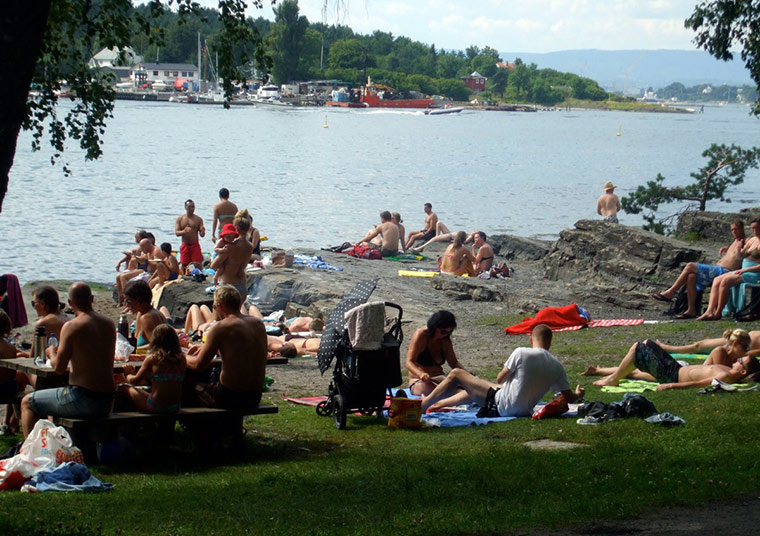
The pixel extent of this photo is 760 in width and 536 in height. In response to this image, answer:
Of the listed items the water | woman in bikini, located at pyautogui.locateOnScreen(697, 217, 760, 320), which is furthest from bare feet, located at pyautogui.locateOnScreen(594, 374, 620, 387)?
the water

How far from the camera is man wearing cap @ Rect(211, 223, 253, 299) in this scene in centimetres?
1452

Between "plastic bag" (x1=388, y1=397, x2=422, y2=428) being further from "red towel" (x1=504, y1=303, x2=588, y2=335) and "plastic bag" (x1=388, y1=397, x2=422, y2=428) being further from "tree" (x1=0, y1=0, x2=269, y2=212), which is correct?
"red towel" (x1=504, y1=303, x2=588, y2=335)

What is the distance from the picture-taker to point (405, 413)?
897cm

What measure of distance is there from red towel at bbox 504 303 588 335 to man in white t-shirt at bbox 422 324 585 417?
19.3 ft

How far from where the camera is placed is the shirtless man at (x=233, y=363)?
802 cm

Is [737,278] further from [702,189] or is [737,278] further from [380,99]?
[380,99]

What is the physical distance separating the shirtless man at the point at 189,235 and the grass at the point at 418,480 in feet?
40.1

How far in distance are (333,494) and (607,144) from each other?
370 feet

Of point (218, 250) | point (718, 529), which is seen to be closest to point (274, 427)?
point (718, 529)

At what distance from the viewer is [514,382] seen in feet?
30.8

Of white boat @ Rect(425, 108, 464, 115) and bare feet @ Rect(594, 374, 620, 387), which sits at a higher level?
white boat @ Rect(425, 108, 464, 115)

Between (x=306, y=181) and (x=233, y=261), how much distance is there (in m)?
48.3

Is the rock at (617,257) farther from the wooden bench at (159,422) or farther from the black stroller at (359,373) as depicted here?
the wooden bench at (159,422)

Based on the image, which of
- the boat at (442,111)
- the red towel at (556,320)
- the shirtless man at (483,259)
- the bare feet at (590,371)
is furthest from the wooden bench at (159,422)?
the boat at (442,111)
